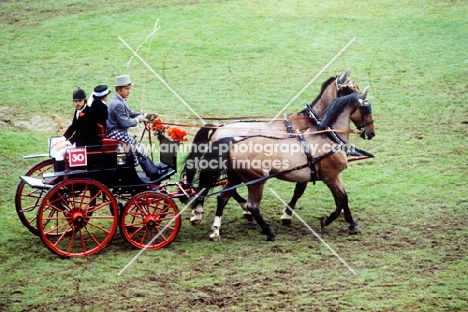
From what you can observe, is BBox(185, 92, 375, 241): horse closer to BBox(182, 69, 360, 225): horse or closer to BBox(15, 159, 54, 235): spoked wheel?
BBox(182, 69, 360, 225): horse

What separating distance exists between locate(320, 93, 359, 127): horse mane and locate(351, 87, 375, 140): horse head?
0.10 m

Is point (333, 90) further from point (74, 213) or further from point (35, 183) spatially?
point (35, 183)

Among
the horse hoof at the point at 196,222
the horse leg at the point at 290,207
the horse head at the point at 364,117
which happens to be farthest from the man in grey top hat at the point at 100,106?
the horse head at the point at 364,117

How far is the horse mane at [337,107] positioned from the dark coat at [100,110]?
2945 millimetres

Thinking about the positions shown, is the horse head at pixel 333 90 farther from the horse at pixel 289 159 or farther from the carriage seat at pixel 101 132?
the carriage seat at pixel 101 132

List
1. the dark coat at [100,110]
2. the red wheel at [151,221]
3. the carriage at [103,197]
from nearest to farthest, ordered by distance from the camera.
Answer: the carriage at [103,197] < the red wheel at [151,221] < the dark coat at [100,110]

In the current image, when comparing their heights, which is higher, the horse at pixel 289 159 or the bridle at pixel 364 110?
the bridle at pixel 364 110

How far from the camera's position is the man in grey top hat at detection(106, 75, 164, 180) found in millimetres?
9344

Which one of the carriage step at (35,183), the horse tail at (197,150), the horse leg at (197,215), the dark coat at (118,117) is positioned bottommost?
the horse leg at (197,215)

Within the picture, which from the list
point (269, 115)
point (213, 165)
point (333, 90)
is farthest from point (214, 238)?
point (269, 115)

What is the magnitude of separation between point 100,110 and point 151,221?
1605 mm

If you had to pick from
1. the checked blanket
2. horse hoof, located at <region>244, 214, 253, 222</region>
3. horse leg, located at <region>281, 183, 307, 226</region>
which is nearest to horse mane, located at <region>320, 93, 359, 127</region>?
horse leg, located at <region>281, 183, 307, 226</region>

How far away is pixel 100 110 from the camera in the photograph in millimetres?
9281

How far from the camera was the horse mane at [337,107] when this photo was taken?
968 cm
